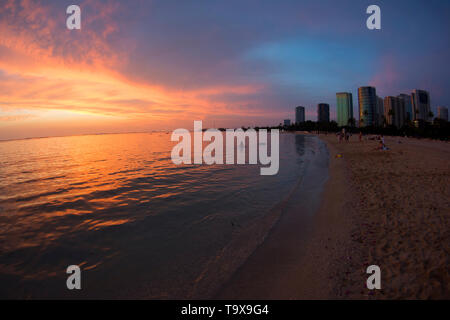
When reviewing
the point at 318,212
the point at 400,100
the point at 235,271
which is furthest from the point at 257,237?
the point at 400,100

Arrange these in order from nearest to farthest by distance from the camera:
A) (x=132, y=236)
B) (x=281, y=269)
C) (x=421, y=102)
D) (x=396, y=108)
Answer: (x=281, y=269) → (x=132, y=236) → (x=396, y=108) → (x=421, y=102)

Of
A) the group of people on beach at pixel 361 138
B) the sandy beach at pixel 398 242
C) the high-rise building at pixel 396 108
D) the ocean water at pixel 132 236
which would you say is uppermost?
the high-rise building at pixel 396 108

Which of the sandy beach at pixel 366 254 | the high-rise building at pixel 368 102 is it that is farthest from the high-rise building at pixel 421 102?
the sandy beach at pixel 366 254

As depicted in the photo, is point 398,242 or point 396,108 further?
point 396,108

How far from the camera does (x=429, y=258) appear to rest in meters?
5.02

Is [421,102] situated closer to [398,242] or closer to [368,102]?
[368,102]

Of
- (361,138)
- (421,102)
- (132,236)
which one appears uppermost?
(421,102)

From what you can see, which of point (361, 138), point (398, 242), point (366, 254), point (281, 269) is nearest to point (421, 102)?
point (361, 138)

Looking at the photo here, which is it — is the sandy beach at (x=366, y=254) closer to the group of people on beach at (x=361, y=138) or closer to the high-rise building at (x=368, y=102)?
the group of people on beach at (x=361, y=138)

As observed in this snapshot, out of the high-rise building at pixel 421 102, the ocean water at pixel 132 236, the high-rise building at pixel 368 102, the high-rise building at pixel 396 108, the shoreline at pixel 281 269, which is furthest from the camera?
the high-rise building at pixel 368 102

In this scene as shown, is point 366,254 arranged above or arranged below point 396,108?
below

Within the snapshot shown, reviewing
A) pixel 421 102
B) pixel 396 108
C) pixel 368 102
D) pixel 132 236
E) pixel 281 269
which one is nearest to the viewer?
pixel 281 269

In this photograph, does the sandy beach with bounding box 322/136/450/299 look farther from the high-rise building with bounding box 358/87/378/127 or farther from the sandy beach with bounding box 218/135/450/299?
the high-rise building with bounding box 358/87/378/127
